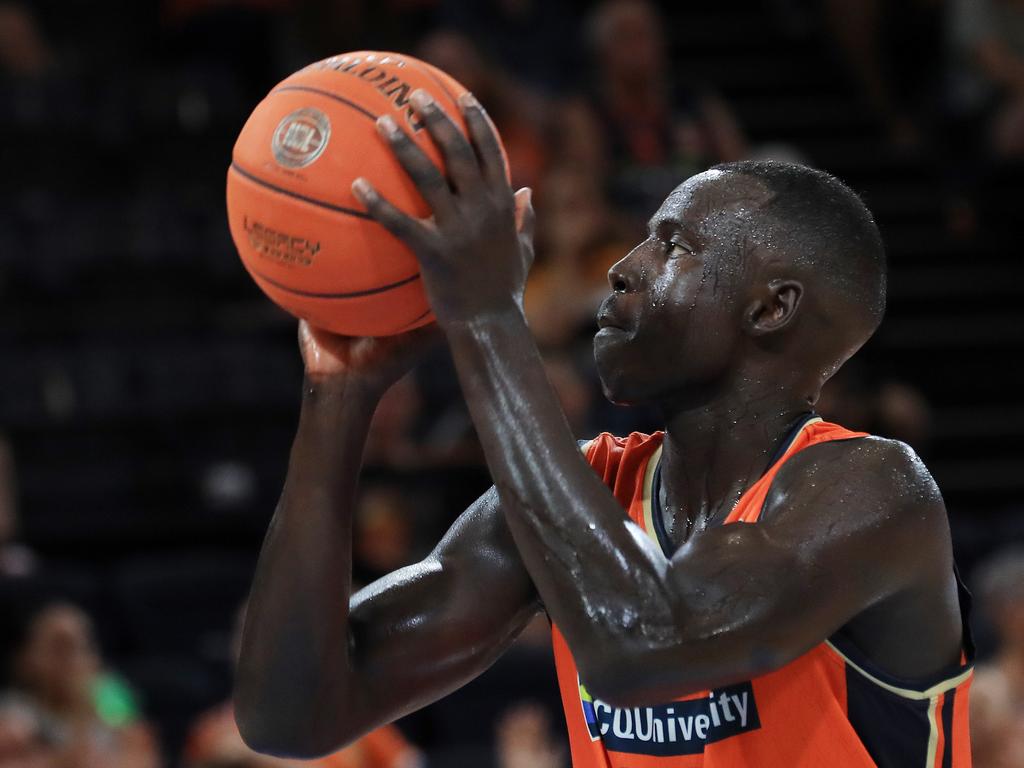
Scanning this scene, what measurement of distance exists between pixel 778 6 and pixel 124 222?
586 centimetres

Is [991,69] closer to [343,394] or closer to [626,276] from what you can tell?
[626,276]

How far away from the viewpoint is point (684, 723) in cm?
235

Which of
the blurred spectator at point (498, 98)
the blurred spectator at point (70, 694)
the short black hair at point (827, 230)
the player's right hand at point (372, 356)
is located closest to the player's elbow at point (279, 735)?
the player's right hand at point (372, 356)

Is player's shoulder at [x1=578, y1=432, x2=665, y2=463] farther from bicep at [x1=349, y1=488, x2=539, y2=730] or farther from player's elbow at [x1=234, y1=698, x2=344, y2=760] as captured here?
player's elbow at [x1=234, y1=698, x2=344, y2=760]

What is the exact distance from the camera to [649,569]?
202 centimetres

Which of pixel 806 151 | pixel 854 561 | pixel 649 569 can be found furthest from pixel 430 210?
pixel 806 151

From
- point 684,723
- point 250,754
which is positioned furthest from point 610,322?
point 250,754

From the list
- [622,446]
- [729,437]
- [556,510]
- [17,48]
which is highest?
[556,510]

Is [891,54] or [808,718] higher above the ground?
[808,718]

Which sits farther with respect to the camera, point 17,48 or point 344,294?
point 17,48

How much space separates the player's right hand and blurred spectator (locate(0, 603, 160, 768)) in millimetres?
2995

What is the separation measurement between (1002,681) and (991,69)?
517 cm

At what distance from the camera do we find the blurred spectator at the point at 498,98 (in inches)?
318

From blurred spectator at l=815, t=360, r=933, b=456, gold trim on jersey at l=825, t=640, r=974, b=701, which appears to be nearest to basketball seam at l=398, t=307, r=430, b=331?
gold trim on jersey at l=825, t=640, r=974, b=701
